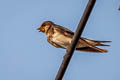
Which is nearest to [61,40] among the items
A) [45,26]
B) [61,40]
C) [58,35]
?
[61,40]

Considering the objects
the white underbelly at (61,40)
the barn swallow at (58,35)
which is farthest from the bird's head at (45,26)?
the white underbelly at (61,40)

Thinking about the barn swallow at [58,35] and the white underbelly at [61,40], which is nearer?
the barn swallow at [58,35]

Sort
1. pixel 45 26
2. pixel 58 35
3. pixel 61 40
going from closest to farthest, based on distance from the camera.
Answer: pixel 61 40 < pixel 58 35 < pixel 45 26

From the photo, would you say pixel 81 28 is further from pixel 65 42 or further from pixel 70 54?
pixel 65 42

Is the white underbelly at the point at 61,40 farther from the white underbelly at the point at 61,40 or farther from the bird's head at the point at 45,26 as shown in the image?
the bird's head at the point at 45,26

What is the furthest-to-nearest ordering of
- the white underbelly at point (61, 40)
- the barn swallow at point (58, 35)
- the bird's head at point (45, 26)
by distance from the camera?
1. the bird's head at point (45, 26)
2. the white underbelly at point (61, 40)
3. the barn swallow at point (58, 35)

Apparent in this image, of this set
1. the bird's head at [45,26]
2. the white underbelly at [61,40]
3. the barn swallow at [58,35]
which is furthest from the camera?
the bird's head at [45,26]

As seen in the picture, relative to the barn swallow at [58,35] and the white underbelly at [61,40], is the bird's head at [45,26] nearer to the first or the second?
the barn swallow at [58,35]

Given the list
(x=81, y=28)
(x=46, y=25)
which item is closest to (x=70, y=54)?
(x=81, y=28)

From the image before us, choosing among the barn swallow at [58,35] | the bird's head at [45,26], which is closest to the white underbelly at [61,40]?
the barn swallow at [58,35]

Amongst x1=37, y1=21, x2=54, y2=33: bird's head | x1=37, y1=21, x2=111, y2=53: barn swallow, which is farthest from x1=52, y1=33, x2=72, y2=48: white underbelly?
x1=37, y1=21, x2=54, y2=33: bird's head

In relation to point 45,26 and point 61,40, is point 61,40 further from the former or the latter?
point 45,26
